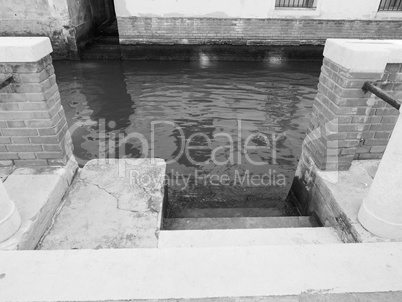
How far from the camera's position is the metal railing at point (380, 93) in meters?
2.19

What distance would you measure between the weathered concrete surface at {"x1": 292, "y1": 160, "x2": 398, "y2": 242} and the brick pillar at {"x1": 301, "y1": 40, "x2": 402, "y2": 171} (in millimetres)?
117

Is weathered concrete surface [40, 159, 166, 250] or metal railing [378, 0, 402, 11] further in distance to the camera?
metal railing [378, 0, 402, 11]

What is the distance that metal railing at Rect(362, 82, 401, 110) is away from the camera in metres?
2.19

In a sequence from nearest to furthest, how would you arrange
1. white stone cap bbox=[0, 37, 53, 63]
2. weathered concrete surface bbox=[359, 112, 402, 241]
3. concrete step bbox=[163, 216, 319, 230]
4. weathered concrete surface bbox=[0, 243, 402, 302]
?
weathered concrete surface bbox=[0, 243, 402, 302] < weathered concrete surface bbox=[359, 112, 402, 241] < white stone cap bbox=[0, 37, 53, 63] < concrete step bbox=[163, 216, 319, 230]

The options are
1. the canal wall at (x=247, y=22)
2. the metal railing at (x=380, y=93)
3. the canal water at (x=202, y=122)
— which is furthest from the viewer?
the canal wall at (x=247, y=22)

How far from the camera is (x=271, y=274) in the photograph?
2.00 meters

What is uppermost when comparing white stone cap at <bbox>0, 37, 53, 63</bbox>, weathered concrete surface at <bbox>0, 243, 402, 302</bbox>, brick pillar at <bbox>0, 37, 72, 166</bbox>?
white stone cap at <bbox>0, 37, 53, 63</bbox>

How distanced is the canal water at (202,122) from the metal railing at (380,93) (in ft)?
5.57

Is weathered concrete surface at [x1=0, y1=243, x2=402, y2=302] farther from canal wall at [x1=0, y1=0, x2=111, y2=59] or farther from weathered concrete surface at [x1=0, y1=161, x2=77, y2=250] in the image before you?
canal wall at [x1=0, y1=0, x2=111, y2=59]

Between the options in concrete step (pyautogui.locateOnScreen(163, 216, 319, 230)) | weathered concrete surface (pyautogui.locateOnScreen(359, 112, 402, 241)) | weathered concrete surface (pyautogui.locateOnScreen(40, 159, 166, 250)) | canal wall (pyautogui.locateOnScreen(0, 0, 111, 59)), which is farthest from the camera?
canal wall (pyautogui.locateOnScreen(0, 0, 111, 59))

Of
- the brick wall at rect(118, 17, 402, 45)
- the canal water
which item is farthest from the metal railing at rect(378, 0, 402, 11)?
the canal water

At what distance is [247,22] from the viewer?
11688 mm

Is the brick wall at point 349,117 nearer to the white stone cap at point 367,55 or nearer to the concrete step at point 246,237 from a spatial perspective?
the white stone cap at point 367,55

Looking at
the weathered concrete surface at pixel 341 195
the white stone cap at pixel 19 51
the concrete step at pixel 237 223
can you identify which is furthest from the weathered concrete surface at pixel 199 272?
the white stone cap at pixel 19 51
